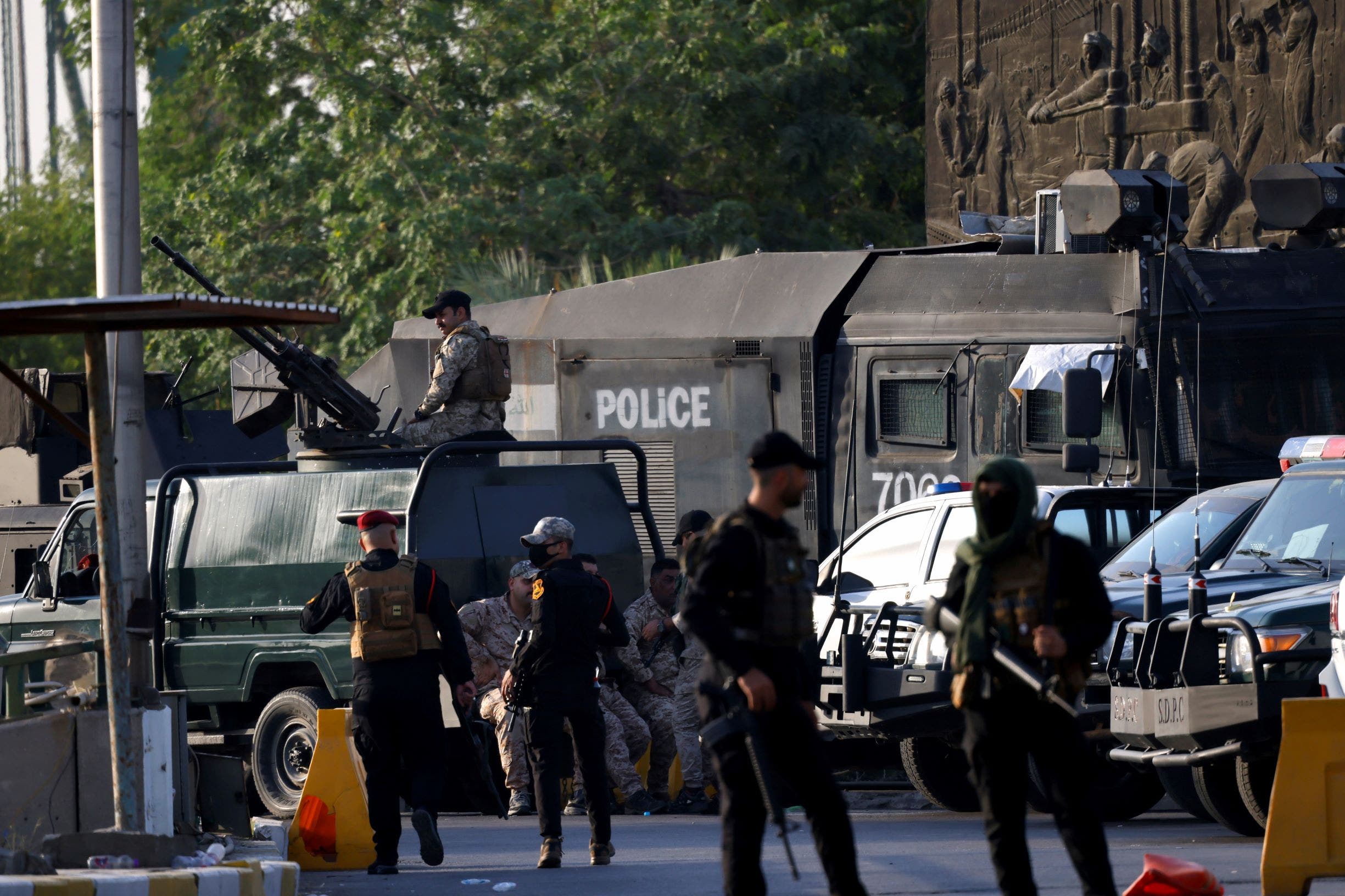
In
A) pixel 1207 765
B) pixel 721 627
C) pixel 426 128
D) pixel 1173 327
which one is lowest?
pixel 1207 765

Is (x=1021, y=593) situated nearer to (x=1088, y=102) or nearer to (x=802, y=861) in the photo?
(x=802, y=861)

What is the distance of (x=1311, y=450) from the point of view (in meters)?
12.2

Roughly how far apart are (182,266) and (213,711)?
280cm

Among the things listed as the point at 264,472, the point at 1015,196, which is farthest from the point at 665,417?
the point at 1015,196

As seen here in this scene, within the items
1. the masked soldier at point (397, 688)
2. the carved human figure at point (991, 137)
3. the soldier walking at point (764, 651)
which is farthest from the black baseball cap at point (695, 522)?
the carved human figure at point (991, 137)

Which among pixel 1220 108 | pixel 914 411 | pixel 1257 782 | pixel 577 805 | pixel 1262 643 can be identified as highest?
pixel 1220 108

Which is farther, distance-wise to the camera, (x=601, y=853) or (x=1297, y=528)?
(x=1297, y=528)

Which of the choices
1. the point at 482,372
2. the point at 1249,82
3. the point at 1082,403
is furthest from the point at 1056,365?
the point at 1249,82

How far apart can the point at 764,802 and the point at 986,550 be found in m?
1.07

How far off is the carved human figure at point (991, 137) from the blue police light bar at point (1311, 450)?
39.4 feet

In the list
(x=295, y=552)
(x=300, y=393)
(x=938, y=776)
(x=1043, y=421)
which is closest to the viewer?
(x=938, y=776)

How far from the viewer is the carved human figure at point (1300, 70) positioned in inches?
858

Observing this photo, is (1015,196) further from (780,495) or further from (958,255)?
(780,495)

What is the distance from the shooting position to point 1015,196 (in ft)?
79.6
